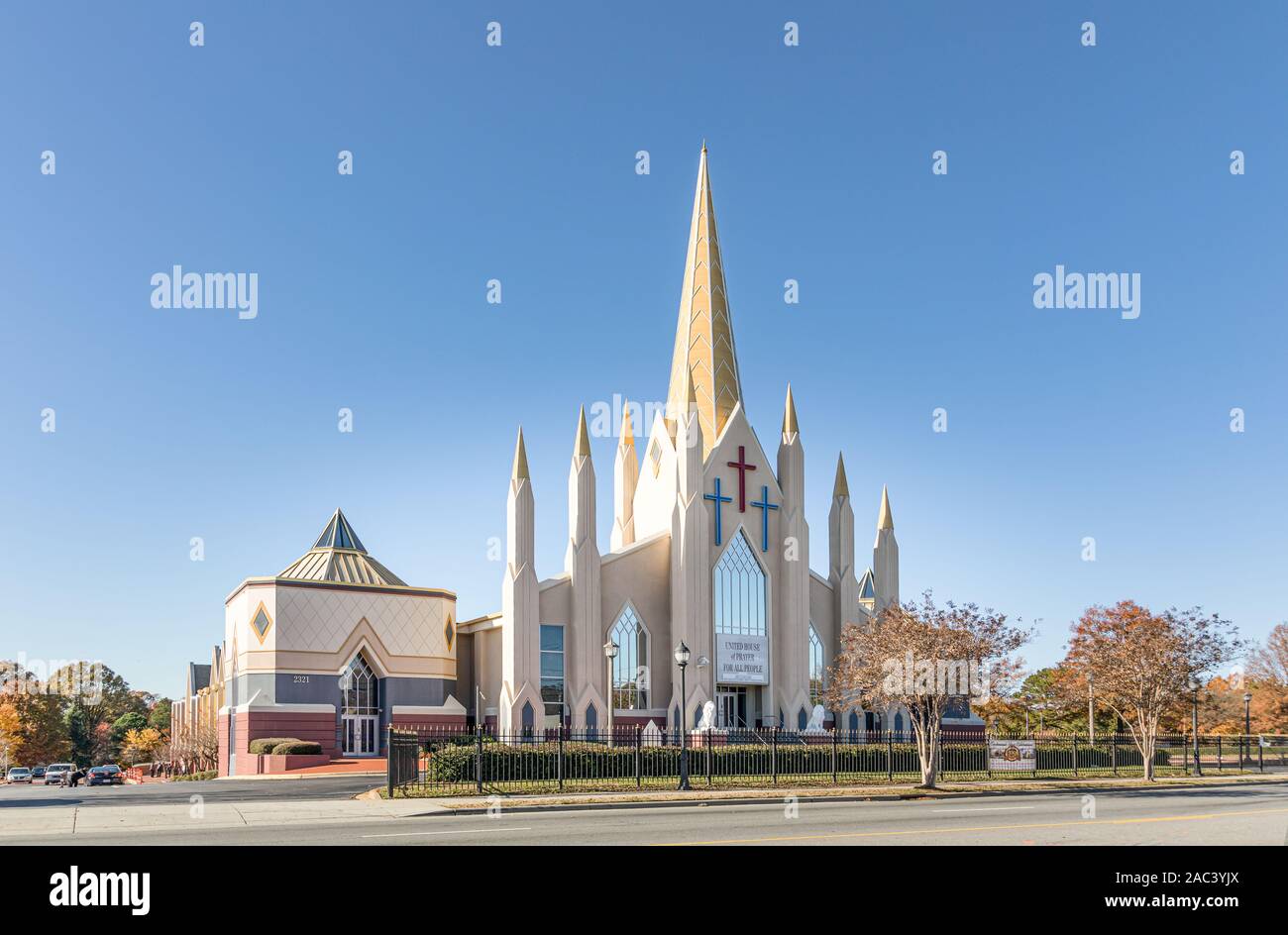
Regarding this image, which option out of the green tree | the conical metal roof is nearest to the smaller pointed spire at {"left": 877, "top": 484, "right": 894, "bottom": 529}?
the conical metal roof

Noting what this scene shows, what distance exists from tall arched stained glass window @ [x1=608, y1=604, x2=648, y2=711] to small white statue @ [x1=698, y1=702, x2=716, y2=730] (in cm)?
336

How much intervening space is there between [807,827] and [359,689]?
38.3 meters

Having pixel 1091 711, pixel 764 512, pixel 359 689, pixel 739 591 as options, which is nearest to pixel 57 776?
pixel 359 689

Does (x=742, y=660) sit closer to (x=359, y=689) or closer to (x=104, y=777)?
(x=359, y=689)

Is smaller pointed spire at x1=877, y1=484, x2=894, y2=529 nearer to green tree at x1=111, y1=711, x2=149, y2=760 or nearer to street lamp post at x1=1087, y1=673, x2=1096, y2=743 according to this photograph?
street lamp post at x1=1087, y1=673, x2=1096, y2=743

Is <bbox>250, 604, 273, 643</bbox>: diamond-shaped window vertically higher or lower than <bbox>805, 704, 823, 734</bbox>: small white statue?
higher

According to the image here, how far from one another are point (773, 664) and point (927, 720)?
22.2m

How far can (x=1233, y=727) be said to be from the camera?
241 ft

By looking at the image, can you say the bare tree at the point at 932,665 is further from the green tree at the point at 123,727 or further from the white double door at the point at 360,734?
the green tree at the point at 123,727

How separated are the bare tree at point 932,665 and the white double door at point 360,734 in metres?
26.9

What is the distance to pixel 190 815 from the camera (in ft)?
74.5

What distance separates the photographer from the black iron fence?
2992 centimetres
